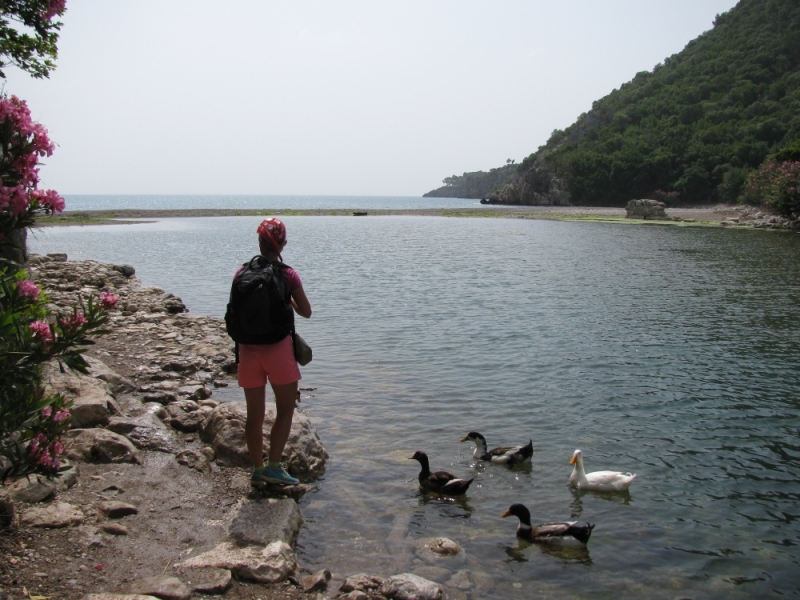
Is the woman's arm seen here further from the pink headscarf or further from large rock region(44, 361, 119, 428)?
large rock region(44, 361, 119, 428)

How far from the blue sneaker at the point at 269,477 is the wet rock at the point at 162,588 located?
2.02 metres

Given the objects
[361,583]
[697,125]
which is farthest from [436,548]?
[697,125]

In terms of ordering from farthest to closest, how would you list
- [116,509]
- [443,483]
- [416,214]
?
[416,214] < [443,483] < [116,509]

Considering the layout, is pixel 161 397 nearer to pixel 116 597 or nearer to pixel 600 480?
pixel 116 597

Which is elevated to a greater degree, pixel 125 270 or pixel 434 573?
pixel 125 270

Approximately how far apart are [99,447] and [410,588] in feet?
13.0

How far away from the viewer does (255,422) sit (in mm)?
6930

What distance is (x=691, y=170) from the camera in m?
99.8

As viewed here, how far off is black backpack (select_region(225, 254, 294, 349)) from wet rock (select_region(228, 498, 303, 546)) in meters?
1.75

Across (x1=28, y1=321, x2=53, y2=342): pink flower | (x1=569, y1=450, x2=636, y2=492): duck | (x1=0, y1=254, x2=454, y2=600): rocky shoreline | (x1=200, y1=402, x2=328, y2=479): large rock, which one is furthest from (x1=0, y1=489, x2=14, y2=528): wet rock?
(x1=569, y1=450, x2=636, y2=492): duck

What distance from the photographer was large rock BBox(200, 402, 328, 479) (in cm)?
810

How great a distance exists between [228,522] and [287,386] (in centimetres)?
143

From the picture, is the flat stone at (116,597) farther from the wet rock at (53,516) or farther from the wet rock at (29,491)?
the wet rock at (29,491)

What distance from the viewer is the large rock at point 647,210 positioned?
74.2 metres
